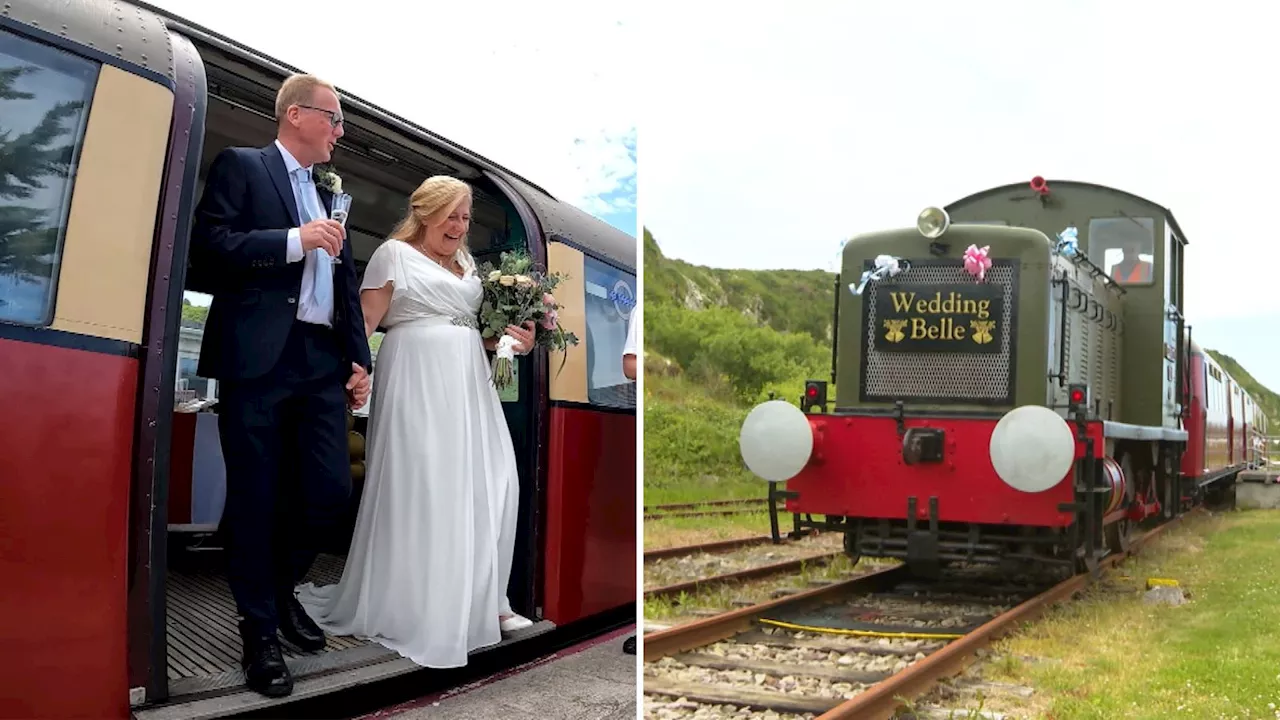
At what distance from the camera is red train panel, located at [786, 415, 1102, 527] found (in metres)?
3.53

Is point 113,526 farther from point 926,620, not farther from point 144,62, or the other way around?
point 926,620

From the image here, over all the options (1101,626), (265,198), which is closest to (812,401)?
(1101,626)

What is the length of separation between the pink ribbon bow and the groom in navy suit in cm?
255

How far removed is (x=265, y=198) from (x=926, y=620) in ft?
8.02

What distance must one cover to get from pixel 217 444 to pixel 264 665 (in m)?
2.22

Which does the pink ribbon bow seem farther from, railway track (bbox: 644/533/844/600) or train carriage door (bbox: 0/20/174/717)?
train carriage door (bbox: 0/20/174/717)

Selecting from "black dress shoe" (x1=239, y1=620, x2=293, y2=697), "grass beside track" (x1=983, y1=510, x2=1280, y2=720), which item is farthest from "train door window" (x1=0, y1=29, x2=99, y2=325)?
"grass beside track" (x1=983, y1=510, x2=1280, y2=720)

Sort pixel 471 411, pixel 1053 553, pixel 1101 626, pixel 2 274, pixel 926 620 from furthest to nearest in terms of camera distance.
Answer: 1. pixel 1053 553
2. pixel 926 620
3. pixel 471 411
4. pixel 1101 626
5. pixel 2 274

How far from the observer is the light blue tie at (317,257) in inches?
86.8

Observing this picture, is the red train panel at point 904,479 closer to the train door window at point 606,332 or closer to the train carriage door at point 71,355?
the train door window at point 606,332

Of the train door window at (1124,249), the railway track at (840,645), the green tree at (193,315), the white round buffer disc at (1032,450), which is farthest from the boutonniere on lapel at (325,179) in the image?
the train door window at (1124,249)

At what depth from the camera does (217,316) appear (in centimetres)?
216

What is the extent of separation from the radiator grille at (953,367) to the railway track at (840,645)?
75 cm

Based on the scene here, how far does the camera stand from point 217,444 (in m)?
4.04
